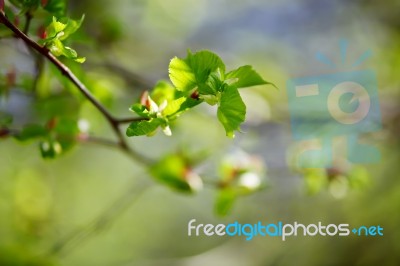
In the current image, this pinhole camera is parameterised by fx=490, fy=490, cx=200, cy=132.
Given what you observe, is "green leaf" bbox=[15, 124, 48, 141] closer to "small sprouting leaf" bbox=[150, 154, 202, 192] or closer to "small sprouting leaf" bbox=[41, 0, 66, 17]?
"small sprouting leaf" bbox=[41, 0, 66, 17]

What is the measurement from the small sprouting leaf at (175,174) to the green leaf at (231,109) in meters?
0.55

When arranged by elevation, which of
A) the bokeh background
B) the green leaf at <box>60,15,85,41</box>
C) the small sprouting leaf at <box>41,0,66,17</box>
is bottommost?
the green leaf at <box>60,15,85,41</box>

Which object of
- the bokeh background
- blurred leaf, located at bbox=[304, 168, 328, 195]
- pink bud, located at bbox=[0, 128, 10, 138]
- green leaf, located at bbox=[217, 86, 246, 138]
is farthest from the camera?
the bokeh background

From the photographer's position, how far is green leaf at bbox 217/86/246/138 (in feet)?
1.88

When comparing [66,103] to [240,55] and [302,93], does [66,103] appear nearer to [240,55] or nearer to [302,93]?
[302,93]

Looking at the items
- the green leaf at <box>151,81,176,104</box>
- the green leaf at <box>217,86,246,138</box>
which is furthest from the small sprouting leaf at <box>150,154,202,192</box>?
the green leaf at <box>217,86,246,138</box>

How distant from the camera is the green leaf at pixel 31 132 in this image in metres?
0.84

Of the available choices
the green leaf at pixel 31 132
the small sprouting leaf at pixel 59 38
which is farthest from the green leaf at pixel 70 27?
the green leaf at pixel 31 132

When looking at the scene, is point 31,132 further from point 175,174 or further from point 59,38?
point 175,174

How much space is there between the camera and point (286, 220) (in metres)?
2.42

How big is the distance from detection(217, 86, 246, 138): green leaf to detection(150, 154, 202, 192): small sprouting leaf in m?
0.55

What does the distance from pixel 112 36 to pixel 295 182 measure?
4.40 ft

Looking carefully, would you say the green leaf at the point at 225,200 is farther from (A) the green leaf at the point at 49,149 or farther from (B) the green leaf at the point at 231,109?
(B) the green leaf at the point at 231,109

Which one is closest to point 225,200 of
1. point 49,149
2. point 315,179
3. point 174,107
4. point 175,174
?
point 175,174
